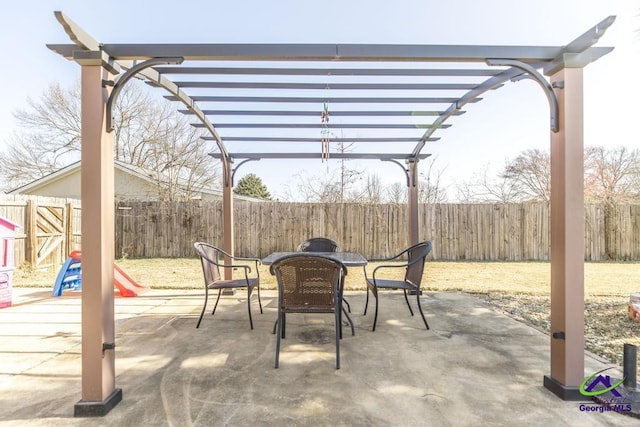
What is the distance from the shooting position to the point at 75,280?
16.0 feet

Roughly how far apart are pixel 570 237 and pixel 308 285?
6.01 feet

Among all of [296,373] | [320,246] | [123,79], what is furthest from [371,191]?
[123,79]

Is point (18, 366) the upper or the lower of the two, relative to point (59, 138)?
lower

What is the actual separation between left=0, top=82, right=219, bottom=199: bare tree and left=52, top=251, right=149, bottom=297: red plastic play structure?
325 inches

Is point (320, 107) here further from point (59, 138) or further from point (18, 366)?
point (59, 138)

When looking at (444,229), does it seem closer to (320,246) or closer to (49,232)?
(320,246)

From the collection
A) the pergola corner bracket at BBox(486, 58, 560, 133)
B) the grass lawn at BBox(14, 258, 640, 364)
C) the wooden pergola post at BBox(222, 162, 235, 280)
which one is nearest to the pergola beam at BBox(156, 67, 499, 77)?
the pergola corner bracket at BBox(486, 58, 560, 133)

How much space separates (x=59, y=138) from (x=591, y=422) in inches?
722

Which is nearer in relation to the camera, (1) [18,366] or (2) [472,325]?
(1) [18,366]

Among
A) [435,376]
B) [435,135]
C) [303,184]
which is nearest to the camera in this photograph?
[435,376]

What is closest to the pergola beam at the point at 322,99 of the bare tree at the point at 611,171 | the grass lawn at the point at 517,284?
the grass lawn at the point at 517,284

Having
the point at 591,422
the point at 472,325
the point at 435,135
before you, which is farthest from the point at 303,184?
the point at 591,422

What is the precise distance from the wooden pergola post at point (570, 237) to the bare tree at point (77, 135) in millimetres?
12525

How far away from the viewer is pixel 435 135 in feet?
15.2
